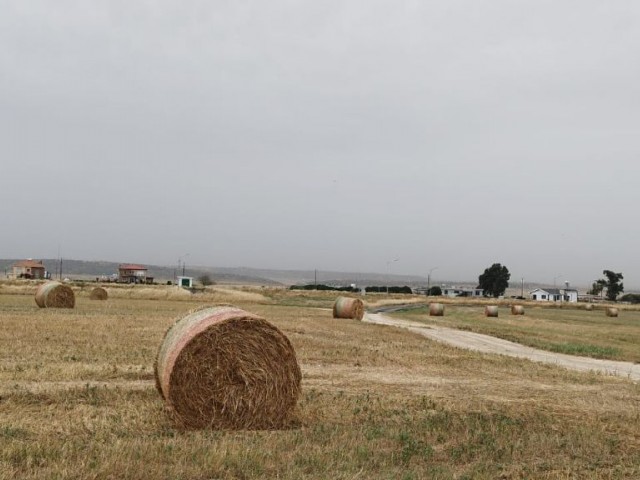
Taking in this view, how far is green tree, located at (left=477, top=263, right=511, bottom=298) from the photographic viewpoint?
180m

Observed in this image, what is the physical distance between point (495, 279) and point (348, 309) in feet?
479

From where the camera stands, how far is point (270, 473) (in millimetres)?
7355

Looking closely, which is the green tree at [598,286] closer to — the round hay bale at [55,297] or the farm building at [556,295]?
the farm building at [556,295]

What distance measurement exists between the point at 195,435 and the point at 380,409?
356 centimetres

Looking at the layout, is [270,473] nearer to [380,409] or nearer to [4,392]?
[380,409]

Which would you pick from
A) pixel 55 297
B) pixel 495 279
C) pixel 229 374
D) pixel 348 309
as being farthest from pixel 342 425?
pixel 495 279

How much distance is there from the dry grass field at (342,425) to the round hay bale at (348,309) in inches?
921

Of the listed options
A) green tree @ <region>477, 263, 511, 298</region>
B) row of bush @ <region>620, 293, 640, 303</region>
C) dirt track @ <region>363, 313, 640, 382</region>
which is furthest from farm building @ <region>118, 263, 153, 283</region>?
dirt track @ <region>363, 313, 640, 382</region>

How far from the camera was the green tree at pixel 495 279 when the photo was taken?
590 feet

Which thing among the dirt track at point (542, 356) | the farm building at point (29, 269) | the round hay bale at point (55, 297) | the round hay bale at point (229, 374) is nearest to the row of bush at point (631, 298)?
the farm building at point (29, 269)

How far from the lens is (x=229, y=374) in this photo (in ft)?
34.2

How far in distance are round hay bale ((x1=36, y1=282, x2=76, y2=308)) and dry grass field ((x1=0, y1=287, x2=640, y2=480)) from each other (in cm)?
2025

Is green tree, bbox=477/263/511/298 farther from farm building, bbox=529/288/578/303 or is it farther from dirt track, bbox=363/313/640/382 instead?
dirt track, bbox=363/313/640/382

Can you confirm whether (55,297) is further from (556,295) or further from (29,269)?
(556,295)
